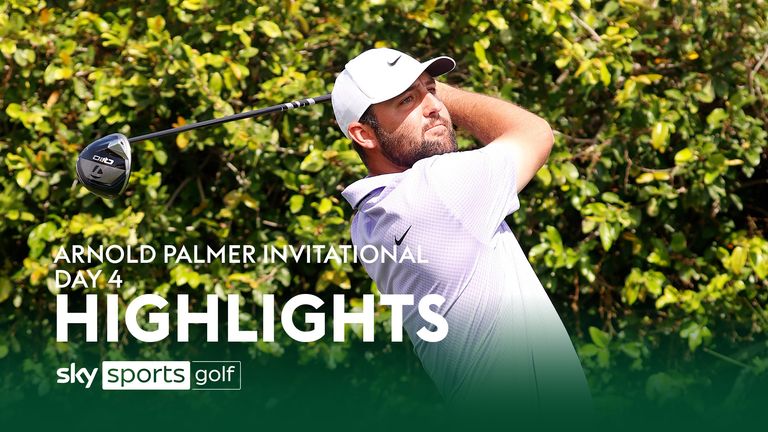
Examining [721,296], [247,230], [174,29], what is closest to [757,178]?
[721,296]

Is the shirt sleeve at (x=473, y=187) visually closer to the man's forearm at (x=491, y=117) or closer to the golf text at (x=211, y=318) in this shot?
the man's forearm at (x=491, y=117)

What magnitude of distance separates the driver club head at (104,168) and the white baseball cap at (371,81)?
997 mm

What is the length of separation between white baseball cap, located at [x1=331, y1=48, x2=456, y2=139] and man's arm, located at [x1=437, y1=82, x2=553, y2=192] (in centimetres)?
16

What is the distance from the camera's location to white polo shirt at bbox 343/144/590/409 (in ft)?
8.43

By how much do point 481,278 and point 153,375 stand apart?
9.03 ft

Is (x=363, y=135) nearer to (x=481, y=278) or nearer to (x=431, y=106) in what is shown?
(x=431, y=106)

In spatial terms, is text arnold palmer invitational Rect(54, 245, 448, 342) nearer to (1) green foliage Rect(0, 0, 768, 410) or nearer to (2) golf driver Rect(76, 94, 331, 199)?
(1) green foliage Rect(0, 0, 768, 410)

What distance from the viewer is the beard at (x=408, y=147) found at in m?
2.72

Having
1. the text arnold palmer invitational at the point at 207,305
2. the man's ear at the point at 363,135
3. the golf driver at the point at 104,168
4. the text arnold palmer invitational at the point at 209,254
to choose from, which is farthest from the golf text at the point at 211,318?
the man's ear at the point at 363,135

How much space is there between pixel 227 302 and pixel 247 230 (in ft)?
1.30

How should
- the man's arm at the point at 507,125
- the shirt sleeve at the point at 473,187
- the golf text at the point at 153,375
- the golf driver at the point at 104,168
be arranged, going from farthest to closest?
the golf text at the point at 153,375 → the golf driver at the point at 104,168 → the man's arm at the point at 507,125 → the shirt sleeve at the point at 473,187

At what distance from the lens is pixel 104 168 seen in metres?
3.53

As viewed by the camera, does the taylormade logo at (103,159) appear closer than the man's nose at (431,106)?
No

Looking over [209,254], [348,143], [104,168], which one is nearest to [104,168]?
[104,168]
